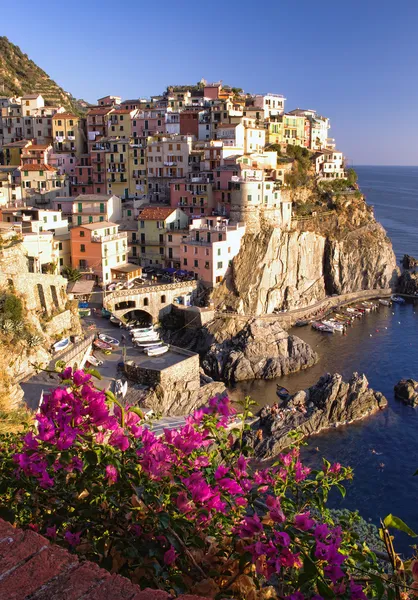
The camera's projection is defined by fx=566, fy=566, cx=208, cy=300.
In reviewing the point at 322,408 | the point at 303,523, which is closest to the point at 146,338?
the point at 322,408

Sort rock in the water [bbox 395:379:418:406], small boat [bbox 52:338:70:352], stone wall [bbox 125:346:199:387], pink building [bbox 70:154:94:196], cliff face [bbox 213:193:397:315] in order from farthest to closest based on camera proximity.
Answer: pink building [bbox 70:154:94:196] → cliff face [bbox 213:193:397:315] → rock in the water [bbox 395:379:418:406] → stone wall [bbox 125:346:199:387] → small boat [bbox 52:338:70:352]

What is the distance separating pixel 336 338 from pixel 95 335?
20328 mm

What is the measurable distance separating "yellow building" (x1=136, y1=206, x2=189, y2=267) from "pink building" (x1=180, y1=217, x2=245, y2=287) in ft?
8.11

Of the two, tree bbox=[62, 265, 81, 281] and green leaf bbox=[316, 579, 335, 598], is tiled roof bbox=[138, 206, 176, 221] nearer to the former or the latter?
tree bbox=[62, 265, 81, 281]

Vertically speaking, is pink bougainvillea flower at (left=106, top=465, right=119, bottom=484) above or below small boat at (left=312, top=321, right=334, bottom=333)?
above

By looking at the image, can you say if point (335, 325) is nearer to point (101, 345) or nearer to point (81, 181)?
point (101, 345)

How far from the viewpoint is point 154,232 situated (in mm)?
49500

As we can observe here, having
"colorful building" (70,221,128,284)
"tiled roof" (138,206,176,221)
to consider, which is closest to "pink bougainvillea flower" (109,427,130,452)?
"colorful building" (70,221,128,284)

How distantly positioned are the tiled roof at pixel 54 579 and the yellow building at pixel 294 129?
69.0m

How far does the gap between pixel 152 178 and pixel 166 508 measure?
54.4 metres

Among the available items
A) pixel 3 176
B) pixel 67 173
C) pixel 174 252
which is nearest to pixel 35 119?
pixel 67 173

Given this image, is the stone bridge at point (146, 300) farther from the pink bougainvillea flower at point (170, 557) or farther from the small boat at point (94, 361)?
the pink bougainvillea flower at point (170, 557)

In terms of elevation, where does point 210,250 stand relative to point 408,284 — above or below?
above

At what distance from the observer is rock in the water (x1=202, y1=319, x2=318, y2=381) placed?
1499 inches
